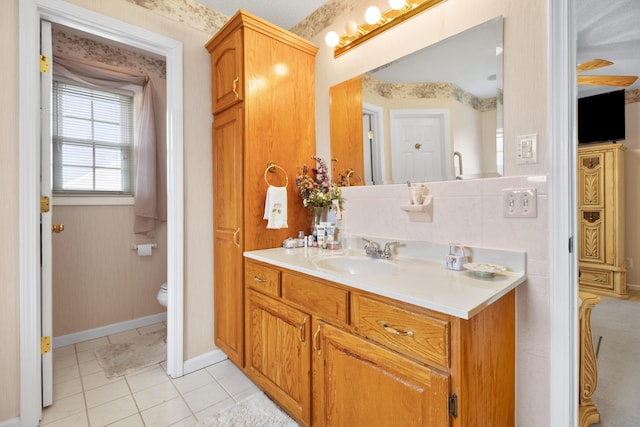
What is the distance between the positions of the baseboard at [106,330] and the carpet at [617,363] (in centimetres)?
330

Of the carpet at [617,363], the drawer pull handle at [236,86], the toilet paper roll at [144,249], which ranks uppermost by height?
the drawer pull handle at [236,86]

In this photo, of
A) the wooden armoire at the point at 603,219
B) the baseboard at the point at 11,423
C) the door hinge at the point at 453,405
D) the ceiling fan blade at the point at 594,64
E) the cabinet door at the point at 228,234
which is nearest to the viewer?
the door hinge at the point at 453,405

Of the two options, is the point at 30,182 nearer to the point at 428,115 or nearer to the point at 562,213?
the point at 428,115

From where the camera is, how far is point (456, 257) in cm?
125

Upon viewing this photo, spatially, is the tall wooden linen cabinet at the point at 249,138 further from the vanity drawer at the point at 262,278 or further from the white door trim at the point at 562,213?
the white door trim at the point at 562,213

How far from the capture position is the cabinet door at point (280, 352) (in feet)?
4.34

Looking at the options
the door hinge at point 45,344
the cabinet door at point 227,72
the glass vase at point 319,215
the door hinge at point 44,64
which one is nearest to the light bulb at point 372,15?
the cabinet door at point 227,72

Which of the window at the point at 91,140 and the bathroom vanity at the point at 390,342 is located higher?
the window at the point at 91,140

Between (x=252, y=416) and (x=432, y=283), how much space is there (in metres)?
1.21

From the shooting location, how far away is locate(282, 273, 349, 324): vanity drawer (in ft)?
3.78

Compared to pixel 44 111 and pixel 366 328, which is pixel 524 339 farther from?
pixel 44 111

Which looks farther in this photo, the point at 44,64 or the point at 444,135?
the point at 44,64

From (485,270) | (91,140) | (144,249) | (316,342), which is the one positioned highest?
(91,140)

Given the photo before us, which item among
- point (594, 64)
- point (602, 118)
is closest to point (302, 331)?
point (594, 64)
